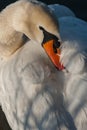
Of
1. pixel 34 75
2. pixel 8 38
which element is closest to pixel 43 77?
pixel 34 75

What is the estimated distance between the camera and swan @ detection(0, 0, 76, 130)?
12.0ft

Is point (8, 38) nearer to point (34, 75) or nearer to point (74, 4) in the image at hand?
point (34, 75)

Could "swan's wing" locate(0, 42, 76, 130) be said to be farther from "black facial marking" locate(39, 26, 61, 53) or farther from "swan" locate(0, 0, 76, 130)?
"black facial marking" locate(39, 26, 61, 53)

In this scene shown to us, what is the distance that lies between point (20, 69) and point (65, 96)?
36 centimetres

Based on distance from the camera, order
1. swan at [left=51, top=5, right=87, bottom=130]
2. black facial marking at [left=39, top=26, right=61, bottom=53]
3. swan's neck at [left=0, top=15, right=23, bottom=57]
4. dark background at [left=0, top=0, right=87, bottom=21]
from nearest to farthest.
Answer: swan at [left=51, top=5, right=87, bottom=130]
black facial marking at [left=39, top=26, right=61, bottom=53]
swan's neck at [left=0, top=15, right=23, bottom=57]
dark background at [left=0, top=0, right=87, bottom=21]

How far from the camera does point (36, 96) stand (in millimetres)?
3711

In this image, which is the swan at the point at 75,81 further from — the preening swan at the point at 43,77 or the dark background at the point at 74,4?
the dark background at the point at 74,4

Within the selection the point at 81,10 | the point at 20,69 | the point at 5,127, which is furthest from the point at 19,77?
the point at 81,10

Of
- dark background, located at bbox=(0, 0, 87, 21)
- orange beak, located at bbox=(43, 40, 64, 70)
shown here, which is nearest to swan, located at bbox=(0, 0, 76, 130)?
orange beak, located at bbox=(43, 40, 64, 70)

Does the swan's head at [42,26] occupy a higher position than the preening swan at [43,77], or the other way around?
the swan's head at [42,26]

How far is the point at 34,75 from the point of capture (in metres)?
3.67

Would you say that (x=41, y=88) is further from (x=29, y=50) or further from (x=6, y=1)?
(x=6, y=1)

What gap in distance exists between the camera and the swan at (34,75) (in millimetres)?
3648

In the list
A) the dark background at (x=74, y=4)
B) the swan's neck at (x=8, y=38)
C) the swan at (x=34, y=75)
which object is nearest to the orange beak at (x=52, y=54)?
the swan at (x=34, y=75)
